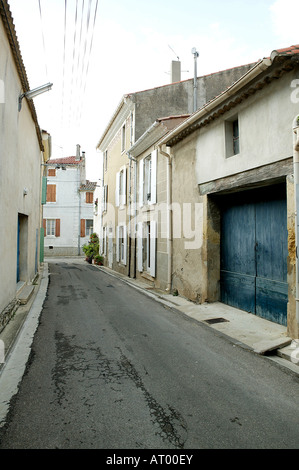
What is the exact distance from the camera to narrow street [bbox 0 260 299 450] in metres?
2.38

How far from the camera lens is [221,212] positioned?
720 centimetres

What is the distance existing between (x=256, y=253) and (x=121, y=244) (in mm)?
10142

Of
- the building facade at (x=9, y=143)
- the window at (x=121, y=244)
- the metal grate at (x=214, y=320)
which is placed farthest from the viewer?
the window at (x=121, y=244)

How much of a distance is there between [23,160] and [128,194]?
652 centimetres

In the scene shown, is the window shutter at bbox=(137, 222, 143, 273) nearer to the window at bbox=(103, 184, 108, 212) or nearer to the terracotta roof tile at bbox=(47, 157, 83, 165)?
the window at bbox=(103, 184, 108, 212)

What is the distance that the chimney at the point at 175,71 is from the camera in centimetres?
1452

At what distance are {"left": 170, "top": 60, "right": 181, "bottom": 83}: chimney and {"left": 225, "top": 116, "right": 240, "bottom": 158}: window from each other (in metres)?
9.74

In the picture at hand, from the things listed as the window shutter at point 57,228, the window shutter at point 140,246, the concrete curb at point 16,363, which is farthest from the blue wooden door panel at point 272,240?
the window shutter at point 57,228

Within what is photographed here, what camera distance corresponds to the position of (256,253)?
5.96 m

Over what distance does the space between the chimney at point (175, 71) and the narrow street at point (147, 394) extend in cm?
1324

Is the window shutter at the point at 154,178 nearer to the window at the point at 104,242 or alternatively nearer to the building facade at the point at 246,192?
the building facade at the point at 246,192

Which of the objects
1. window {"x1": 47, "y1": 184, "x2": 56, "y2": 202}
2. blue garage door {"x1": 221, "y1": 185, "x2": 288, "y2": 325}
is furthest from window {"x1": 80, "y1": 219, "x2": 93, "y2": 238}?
blue garage door {"x1": 221, "y1": 185, "x2": 288, "y2": 325}
